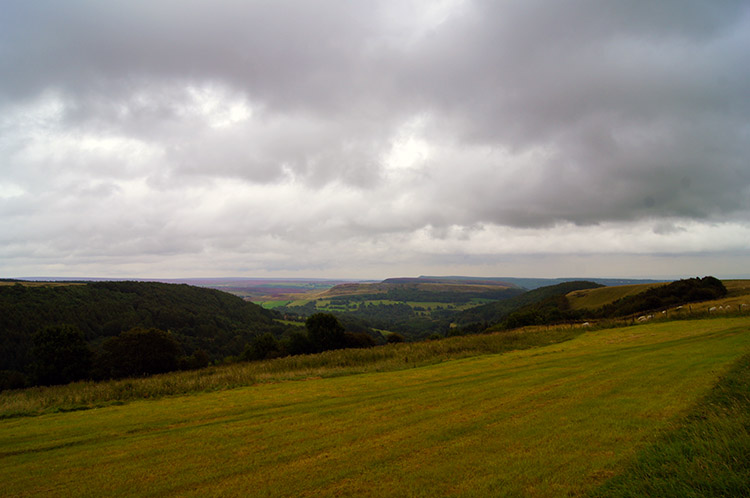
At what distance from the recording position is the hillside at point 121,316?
9888 centimetres

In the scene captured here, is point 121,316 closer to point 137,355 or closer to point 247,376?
point 137,355

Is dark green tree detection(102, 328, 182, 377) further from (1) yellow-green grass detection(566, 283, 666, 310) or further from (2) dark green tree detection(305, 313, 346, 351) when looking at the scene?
(1) yellow-green grass detection(566, 283, 666, 310)

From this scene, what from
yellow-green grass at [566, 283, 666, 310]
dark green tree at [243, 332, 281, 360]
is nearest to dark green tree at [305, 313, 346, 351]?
dark green tree at [243, 332, 281, 360]

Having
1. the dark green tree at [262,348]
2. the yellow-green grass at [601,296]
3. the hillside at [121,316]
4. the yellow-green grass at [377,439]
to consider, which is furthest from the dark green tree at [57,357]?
the yellow-green grass at [601,296]

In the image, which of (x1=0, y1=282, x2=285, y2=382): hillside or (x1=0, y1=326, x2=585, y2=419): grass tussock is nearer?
(x1=0, y1=326, x2=585, y2=419): grass tussock

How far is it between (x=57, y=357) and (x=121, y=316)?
108356 millimetres

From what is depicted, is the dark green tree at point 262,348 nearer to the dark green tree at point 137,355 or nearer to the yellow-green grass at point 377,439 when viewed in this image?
the dark green tree at point 137,355

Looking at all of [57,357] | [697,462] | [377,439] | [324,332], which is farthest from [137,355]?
[697,462]

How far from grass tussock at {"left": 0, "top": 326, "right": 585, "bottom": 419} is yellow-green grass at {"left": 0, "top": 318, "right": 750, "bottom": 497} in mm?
3103

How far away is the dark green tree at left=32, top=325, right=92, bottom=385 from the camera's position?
39.7 metres

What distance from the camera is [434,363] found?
76.3 feet

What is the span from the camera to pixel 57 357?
131 ft

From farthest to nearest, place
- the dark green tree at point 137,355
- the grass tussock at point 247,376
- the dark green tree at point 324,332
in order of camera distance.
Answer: the dark green tree at point 324,332, the dark green tree at point 137,355, the grass tussock at point 247,376

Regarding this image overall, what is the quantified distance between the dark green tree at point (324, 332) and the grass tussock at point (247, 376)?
84.8 feet
